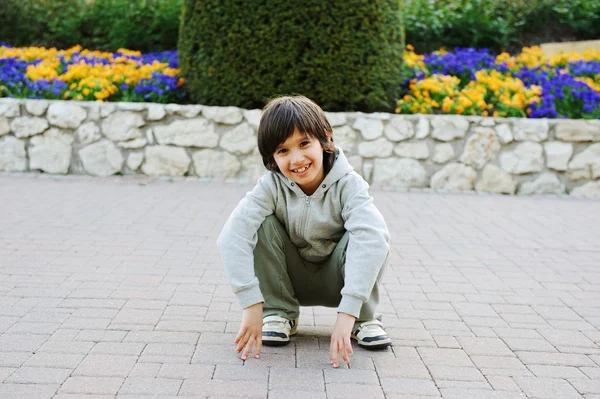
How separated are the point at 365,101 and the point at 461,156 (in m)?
1.07

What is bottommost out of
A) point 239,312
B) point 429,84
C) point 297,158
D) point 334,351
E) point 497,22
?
point 239,312

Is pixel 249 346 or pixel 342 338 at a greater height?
pixel 342 338

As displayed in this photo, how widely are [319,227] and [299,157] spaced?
32cm

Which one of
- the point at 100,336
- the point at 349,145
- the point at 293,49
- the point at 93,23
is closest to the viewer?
the point at 100,336

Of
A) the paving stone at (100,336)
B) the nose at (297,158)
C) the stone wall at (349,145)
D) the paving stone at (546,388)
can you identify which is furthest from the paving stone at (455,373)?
the stone wall at (349,145)

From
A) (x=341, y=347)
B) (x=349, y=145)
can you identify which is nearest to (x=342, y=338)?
(x=341, y=347)

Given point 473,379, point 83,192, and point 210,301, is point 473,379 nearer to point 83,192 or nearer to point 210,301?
point 210,301

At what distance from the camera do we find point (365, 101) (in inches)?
275

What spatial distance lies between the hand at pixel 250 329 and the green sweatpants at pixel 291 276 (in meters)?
0.21

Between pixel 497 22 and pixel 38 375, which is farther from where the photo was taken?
pixel 497 22

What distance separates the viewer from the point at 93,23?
9.34 metres

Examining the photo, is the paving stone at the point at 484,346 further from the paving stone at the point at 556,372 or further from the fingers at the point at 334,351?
the fingers at the point at 334,351

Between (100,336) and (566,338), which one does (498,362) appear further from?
(100,336)

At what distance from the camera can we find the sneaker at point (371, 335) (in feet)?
9.28
